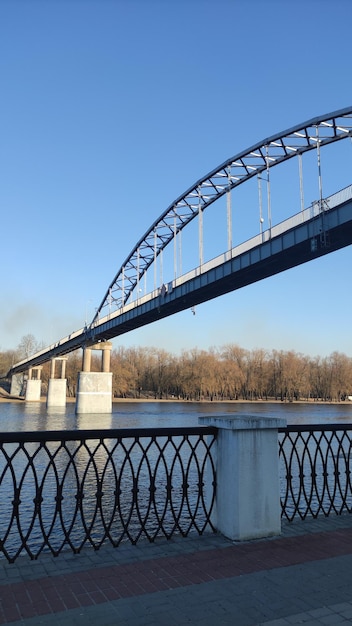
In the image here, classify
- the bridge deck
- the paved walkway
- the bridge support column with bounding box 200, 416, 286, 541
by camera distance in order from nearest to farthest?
the paved walkway, the bridge support column with bounding box 200, 416, 286, 541, the bridge deck

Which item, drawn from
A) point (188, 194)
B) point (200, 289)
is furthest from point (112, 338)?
point (200, 289)

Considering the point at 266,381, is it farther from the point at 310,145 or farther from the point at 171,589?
the point at 171,589

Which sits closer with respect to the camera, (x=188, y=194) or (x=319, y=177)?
(x=319, y=177)

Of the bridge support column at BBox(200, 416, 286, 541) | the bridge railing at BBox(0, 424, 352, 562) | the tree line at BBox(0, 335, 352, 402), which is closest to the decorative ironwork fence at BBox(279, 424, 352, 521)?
the bridge railing at BBox(0, 424, 352, 562)

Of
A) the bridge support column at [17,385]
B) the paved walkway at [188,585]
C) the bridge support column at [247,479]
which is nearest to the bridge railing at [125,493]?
the bridge support column at [247,479]

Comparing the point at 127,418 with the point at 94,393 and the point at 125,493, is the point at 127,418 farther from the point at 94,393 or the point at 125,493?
the point at 125,493

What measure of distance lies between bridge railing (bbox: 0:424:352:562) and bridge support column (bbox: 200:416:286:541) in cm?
13

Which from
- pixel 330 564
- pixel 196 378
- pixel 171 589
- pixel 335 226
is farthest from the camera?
pixel 196 378

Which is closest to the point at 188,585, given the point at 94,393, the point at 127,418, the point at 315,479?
the point at 315,479

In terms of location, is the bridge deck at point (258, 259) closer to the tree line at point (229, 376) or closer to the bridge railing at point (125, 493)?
the bridge railing at point (125, 493)

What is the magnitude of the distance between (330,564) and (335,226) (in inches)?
1109

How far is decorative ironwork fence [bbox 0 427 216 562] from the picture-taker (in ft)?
16.5

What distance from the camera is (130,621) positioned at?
3.38 meters

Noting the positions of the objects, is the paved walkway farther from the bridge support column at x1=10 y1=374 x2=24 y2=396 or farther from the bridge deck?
the bridge support column at x1=10 y1=374 x2=24 y2=396
